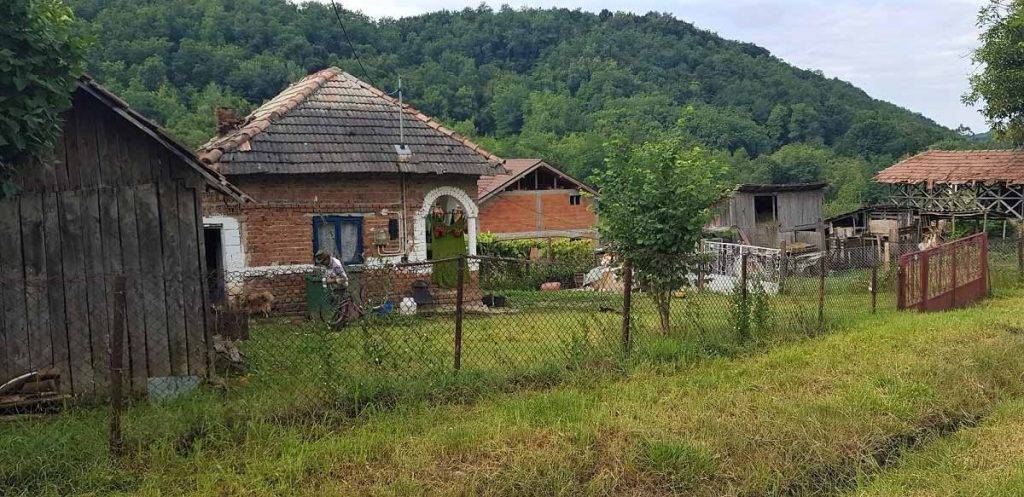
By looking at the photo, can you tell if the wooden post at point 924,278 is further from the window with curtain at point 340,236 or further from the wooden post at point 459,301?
the window with curtain at point 340,236

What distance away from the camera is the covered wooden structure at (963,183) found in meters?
28.2

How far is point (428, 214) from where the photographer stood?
15.9 metres

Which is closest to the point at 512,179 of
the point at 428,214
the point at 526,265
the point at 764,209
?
the point at 764,209

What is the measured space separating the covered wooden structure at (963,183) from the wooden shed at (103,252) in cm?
2888

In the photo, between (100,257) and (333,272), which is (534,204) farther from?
(100,257)

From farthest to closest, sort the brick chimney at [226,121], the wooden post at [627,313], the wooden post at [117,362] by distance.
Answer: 1. the brick chimney at [226,121]
2. the wooden post at [627,313]
3. the wooden post at [117,362]

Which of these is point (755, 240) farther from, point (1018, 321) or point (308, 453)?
point (308, 453)

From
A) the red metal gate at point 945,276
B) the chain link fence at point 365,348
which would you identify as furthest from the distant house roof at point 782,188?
the chain link fence at point 365,348

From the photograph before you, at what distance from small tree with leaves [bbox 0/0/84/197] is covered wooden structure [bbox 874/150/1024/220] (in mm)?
30060

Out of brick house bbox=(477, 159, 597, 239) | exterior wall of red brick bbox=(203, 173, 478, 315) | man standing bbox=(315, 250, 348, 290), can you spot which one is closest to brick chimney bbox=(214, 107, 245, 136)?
exterior wall of red brick bbox=(203, 173, 478, 315)

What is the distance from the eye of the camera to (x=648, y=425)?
6.66 meters

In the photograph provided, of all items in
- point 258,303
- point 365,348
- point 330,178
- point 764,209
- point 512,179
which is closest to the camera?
point 365,348

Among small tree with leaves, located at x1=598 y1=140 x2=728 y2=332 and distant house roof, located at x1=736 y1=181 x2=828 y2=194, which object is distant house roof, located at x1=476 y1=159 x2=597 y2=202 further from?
small tree with leaves, located at x1=598 y1=140 x2=728 y2=332

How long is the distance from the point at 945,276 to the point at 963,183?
17.1 meters
